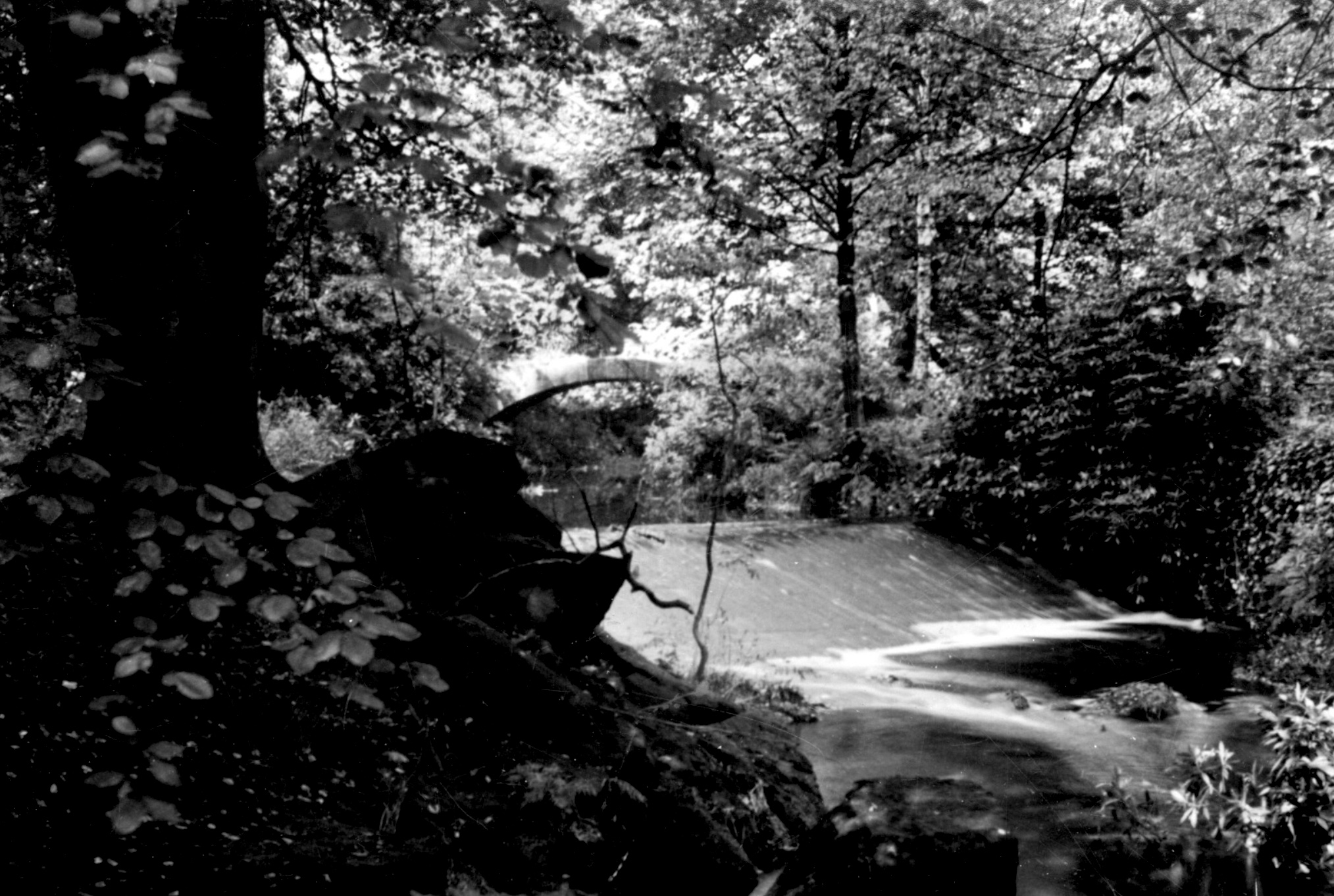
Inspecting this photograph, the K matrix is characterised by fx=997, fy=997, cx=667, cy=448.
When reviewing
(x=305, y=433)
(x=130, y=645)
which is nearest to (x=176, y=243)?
(x=130, y=645)

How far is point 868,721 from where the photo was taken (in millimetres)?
7133

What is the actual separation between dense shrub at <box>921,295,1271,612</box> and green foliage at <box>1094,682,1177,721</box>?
3953 millimetres

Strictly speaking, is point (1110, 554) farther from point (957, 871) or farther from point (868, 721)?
point (957, 871)

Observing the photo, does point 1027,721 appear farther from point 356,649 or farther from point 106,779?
point 106,779

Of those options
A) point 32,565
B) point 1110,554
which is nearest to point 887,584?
point 1110,554

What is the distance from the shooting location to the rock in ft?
12.2

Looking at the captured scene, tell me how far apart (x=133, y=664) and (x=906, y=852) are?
2.97 m

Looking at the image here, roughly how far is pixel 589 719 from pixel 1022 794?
265 centimetres

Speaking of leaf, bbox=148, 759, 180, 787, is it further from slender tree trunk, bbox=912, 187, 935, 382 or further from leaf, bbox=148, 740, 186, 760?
slender tree trunk, bbox=912, 187, 935, 382

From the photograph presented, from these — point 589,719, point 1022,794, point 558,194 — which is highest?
point 558,194

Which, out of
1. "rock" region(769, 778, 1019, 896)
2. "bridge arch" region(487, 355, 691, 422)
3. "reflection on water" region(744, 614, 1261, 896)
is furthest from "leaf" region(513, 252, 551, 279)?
"bridge arch" region(487, 355, 691, 422)

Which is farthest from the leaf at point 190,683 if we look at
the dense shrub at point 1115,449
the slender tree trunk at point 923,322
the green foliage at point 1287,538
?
the slender tree trunk at point 923,322

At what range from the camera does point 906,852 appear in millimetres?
3756

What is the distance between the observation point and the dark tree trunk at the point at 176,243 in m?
3.66
